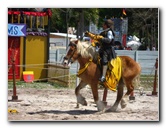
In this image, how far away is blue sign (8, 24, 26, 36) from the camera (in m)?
13.6

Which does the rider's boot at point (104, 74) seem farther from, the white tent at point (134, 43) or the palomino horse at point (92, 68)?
the white tent at point (134, 43)

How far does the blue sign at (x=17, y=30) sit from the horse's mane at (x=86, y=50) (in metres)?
5.63

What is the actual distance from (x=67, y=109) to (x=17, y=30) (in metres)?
5.67

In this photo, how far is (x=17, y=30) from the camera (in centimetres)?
1388

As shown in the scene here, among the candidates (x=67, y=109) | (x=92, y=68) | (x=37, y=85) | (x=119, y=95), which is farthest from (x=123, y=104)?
(x=37, y=85)

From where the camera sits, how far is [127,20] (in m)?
12.8

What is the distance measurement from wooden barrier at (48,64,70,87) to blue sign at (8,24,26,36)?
1466 mm

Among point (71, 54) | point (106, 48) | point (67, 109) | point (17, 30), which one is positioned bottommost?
point (67, 109)

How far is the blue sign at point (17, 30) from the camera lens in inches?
534

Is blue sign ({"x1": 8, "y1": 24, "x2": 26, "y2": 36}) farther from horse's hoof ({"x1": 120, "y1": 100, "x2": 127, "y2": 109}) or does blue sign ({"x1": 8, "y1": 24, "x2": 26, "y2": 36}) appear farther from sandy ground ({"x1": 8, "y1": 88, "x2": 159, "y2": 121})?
horse's hoof ({"x1": 120, "y1": 100, "x2": 127, "y2": 109})

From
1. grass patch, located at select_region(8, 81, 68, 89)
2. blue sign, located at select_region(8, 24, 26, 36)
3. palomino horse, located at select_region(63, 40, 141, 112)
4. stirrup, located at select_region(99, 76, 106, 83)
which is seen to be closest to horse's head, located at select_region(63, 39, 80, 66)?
palomino horse, located at select_region(63, 40, 141, 112)

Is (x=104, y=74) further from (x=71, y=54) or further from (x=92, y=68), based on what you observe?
(x=71, y=54)

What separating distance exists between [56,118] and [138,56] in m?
9.70
